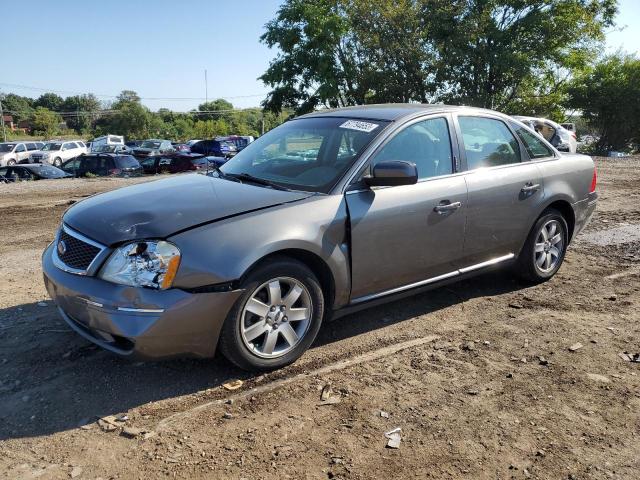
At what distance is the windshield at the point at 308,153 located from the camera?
3.92 meters

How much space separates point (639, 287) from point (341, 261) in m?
3.35

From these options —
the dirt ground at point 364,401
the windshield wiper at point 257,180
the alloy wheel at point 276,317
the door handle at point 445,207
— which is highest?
the windshield wiper at point 257,180

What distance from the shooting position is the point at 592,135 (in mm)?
29219

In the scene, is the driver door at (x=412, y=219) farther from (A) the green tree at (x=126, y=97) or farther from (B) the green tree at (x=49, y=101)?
(B) the green tree at (x=49, y=101)

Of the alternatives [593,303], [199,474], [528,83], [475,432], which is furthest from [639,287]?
[528,83]

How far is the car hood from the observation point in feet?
10.6

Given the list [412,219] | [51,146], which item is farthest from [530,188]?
[51,146]

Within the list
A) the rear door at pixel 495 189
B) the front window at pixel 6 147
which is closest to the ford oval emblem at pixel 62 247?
the rear door at pixel 495 189

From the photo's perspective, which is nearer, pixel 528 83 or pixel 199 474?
pixel 199 474

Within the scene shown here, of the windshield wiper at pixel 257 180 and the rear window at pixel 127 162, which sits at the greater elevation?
the windshield wiper at pixel 257 180

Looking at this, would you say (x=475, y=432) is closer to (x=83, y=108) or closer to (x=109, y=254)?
(x=109, y=254)

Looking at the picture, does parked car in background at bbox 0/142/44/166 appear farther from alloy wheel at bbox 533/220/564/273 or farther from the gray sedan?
alloy wheel at bbox 533/220/564/273

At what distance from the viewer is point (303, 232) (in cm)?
345

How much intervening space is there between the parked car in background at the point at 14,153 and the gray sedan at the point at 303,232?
33696mm
